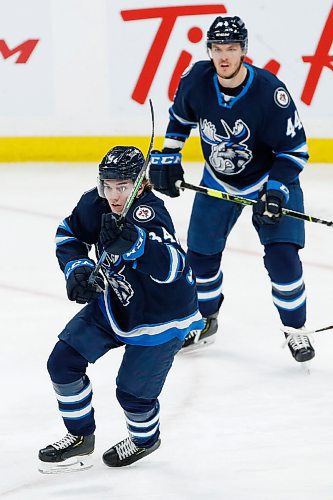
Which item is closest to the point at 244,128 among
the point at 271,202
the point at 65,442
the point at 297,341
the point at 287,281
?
the point at 271,202

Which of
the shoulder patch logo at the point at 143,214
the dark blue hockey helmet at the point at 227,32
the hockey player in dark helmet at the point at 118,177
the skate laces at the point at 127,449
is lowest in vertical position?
the skate laces at the point at 127,449

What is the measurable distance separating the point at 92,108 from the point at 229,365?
8.64ft

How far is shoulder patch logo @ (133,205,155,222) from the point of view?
266 cm

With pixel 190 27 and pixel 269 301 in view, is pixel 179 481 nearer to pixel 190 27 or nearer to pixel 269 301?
pixel 269 301

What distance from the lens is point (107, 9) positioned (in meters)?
5.86

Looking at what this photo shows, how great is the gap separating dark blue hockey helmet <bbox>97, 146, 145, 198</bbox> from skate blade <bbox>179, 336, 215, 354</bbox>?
4.04 ft

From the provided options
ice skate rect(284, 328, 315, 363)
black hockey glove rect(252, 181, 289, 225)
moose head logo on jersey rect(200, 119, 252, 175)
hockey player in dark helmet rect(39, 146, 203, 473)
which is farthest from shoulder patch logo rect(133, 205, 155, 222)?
ice skate rect(284, 328, 315, 363)

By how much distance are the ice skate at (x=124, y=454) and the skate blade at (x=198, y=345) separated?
902 millimetres

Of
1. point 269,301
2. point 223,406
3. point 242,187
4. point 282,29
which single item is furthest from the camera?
point 282,29

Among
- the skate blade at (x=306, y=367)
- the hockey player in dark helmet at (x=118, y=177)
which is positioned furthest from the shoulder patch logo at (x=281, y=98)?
the hockey player in dark helmet at (x=118, y=177)

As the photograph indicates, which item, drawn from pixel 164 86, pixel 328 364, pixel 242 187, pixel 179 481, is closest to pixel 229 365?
pixel 328 364

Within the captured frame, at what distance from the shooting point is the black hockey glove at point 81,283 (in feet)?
8.78

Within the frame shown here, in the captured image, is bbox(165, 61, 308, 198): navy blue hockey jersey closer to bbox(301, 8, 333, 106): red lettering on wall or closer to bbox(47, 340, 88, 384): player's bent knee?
bbox(47, 340, 88, 384): player's bent knee

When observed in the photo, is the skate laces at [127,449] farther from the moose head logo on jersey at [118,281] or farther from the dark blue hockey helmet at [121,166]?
the dark blue hockey helmet at [121,166]
